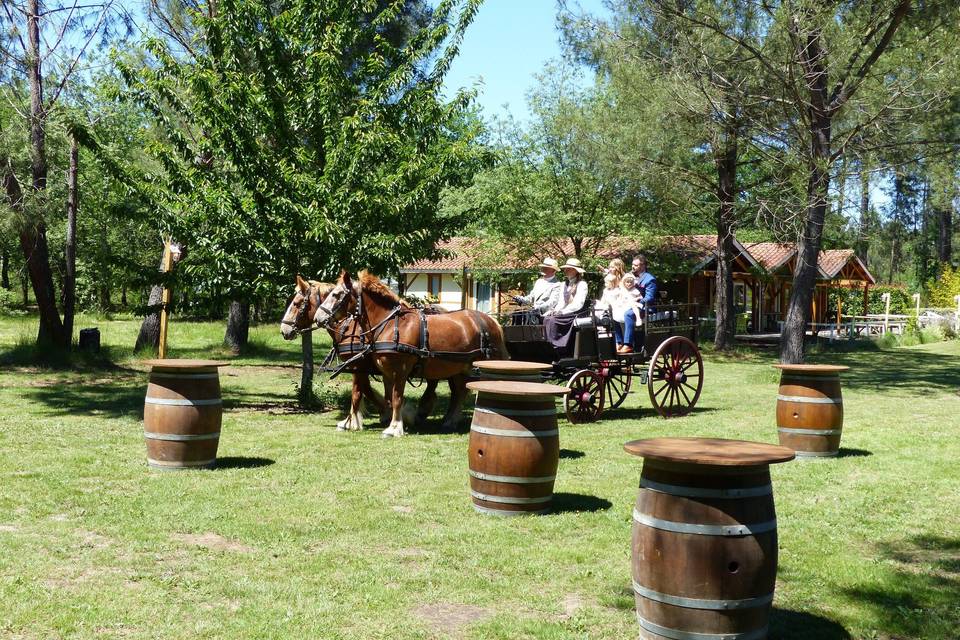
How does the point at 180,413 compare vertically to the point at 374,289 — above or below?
below

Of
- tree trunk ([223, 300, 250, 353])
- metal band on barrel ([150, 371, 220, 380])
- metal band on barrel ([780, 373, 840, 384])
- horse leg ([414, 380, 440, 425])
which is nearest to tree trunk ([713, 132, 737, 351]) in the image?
tree trunk ([223, 300, 250, 353])

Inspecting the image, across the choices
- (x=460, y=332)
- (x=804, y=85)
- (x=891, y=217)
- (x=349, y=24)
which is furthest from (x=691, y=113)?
(x=891, y=217)

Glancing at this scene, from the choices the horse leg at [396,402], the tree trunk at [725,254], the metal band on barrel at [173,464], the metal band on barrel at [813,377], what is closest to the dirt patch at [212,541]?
the metal band on barrel at [173,464]

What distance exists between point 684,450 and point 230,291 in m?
9.83

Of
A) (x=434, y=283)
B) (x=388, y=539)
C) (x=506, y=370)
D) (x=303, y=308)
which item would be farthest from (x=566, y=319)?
(x=434, y=283)

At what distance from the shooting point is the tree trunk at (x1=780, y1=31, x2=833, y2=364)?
54.7ft

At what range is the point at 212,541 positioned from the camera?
620 cm

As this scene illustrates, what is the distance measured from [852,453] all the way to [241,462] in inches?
259

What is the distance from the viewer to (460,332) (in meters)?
11.4

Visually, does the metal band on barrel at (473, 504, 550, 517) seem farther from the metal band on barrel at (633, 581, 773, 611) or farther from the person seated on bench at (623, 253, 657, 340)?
the person seated on bench at (623, 253, 657, 340)

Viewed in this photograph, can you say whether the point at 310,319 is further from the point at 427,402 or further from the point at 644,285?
the point at 644,285

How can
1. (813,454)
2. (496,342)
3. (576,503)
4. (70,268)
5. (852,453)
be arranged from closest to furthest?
(576,503) < (813,454) < (852,453) < (496,342) < (70,268)

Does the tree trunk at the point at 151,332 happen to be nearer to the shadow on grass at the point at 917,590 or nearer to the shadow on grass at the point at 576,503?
the shadow on grass at the point at 576,503

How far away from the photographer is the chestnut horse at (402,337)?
1095cm
